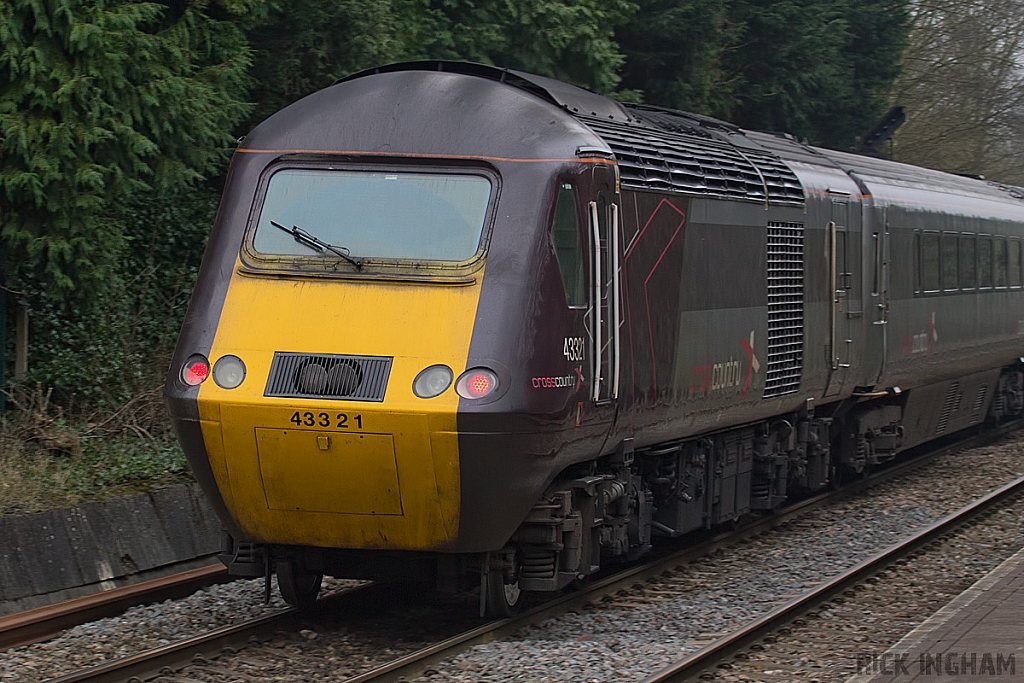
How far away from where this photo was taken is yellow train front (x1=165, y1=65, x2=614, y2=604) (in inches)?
289

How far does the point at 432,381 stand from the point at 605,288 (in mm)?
1418

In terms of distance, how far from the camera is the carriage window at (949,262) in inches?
622

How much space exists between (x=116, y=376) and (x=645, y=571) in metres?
5.21

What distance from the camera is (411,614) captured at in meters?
8.85

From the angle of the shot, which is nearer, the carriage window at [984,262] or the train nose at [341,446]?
the train nose at [341,446]

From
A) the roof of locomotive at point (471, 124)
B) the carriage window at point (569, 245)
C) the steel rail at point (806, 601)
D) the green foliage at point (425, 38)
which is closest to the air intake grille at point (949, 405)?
the steel rail at point (806, 601)

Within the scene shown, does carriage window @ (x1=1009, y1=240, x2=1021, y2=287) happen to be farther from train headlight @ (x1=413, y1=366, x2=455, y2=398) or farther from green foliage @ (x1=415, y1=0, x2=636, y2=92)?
train headlight @ (x1=413, y1=366, x2=455, y2=398)

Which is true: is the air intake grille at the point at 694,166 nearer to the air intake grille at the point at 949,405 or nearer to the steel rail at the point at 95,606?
the steel rail at the point at 95,606

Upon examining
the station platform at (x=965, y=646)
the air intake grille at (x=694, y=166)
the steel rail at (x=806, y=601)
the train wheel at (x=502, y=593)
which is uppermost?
the air intake grille at (x=694, y=166)

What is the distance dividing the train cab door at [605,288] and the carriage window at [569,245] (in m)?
0.11

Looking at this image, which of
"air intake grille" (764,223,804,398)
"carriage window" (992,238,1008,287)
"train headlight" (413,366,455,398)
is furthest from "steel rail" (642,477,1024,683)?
"carriage window" (992,238,1008,287)

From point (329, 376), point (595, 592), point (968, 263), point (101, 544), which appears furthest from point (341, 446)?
point (968, 263)

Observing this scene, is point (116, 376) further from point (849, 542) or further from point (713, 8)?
point (713, 8)

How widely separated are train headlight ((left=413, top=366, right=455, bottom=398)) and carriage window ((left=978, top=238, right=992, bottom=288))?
11.7m
